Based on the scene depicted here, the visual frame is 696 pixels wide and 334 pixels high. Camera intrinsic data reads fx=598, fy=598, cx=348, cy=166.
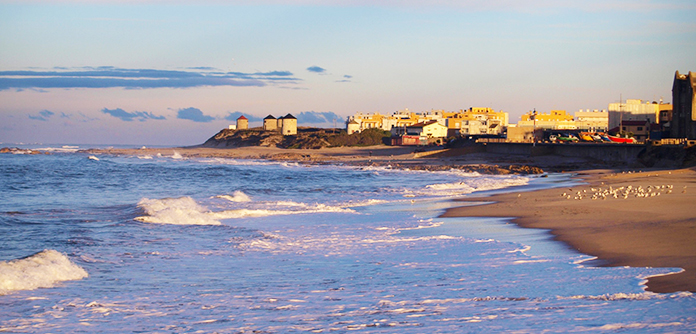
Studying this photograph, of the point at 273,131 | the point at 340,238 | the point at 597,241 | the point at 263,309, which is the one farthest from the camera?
the point at 273,131

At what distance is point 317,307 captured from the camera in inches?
283

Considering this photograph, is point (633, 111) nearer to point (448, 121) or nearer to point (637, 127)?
point (637, 127)

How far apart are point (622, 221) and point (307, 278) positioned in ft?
25.9

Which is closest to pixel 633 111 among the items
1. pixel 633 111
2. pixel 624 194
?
pixel 633 111

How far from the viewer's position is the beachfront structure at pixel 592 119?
103 m

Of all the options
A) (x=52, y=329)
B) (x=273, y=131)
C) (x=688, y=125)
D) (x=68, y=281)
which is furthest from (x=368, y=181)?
(x=273, y=131)

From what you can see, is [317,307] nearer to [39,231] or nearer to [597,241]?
[597,241]

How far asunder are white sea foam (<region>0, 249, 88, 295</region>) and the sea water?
0.03 m

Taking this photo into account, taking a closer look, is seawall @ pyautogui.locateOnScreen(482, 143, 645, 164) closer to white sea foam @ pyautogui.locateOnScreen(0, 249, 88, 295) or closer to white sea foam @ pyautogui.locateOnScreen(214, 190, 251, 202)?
white sea foam @ pyautogui.locateOnScreen(214, 190, 251, 202)

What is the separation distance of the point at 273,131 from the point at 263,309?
127m

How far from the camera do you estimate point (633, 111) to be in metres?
84.9

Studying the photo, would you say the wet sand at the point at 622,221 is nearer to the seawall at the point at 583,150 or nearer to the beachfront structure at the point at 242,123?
the seawall at the point at 583,150

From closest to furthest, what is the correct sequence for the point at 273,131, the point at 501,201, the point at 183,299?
1. the point at 183,299
2. the point at 501,201
3. the point at 273,131

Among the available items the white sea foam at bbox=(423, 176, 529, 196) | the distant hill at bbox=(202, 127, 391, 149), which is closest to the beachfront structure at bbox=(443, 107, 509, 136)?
the distant hill at bbox=(202, 127, 391, 149)
